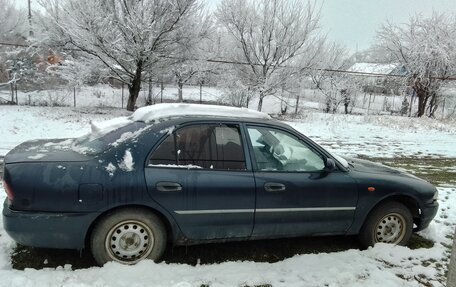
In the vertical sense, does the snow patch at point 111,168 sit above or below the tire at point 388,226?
above

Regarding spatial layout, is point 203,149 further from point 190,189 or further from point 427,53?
point 427,53

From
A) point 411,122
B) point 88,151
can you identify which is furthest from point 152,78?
point 88,151

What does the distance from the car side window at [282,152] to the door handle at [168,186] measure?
94cm

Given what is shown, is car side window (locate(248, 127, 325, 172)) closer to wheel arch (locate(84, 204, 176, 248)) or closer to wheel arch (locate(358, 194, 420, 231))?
wheel arch (locate(358, 194, 420, 231))

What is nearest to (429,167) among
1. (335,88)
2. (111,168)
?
(111,168)

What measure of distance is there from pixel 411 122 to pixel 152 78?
14.3 meters

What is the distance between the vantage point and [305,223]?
400 cm

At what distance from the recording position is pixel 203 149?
12.2 feet

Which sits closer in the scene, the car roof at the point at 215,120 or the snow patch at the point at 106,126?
the car roof at the point at 215,120

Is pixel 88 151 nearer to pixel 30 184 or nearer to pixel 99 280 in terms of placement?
pixel 30 184

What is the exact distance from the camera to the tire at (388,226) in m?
4.29

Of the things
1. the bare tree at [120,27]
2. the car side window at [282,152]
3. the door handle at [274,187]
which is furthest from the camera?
the bare tree at [120,27]

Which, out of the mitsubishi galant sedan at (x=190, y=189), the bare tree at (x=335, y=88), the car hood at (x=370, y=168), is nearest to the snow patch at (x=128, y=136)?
the mitsubishi galant sedan at (x=190, y=189)

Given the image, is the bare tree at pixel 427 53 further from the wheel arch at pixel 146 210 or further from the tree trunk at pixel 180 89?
the wheel arch at pixel 146 210
